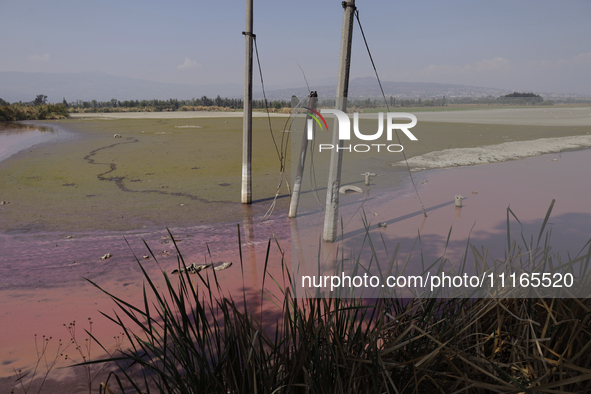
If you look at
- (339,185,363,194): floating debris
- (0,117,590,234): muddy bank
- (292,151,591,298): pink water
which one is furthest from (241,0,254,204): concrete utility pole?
(339,185,363,194): floating debris

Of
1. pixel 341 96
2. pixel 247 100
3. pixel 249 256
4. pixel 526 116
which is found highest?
pixel 247 100

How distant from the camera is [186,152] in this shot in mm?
16828

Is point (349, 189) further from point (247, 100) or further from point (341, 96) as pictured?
point (341, 96)

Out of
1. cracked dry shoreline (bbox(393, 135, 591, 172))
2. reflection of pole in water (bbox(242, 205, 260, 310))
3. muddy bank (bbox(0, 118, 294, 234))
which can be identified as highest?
cracked dry shoreline (bbox(393, 135, 591, 172))

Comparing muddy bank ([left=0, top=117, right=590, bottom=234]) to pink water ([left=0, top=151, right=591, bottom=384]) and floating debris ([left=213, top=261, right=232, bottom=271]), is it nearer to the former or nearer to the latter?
pink water ([left=0, top=151, right=591, bottom=384])

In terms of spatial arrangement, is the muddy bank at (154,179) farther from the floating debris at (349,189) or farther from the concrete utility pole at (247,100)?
the concrete utility pole at (247,100)

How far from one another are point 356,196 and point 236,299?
17.2ft

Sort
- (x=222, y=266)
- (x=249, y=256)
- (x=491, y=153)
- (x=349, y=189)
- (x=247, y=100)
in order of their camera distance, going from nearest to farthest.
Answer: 1. (x=222, y=266)
2. (x=249, y=256)
3. (x=247, y=100)
4. (x=349, y=189)
5. (x=491, y=153)

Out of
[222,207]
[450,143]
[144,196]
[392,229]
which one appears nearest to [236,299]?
[392,229]

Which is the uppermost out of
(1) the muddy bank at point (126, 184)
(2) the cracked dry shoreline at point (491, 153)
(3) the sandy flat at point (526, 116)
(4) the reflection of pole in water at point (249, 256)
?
(3) the sandy flat at point (526, 116)

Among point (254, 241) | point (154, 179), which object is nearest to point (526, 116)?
point (254, 241)

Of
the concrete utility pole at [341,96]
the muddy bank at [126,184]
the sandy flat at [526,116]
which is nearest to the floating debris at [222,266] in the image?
the concrete utility pole at [341,96]

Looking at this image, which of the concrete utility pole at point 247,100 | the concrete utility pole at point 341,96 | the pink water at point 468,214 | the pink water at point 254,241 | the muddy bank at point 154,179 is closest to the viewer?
the pink water at point 254,241

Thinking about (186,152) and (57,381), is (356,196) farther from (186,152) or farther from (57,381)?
(186,152)
